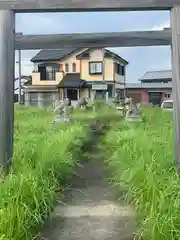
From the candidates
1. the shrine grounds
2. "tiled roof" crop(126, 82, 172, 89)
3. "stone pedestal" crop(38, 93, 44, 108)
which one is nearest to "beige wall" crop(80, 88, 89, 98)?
"tiled roof" crop(126, 82, 172, 89)

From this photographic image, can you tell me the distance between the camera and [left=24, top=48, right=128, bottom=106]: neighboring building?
1236 cm

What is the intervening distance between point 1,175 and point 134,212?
1.15 m

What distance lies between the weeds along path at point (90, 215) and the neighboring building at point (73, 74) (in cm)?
804

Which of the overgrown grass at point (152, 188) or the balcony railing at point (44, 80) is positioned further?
the balcony railing at point (44, 80)

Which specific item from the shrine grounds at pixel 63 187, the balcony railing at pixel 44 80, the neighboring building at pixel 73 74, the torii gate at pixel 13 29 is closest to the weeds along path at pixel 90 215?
the shrine grounds at pixel 63 187

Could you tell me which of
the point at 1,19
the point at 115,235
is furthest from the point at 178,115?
the point at 1,19

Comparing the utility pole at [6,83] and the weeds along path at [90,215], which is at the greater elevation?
the utility pole at [6,83]

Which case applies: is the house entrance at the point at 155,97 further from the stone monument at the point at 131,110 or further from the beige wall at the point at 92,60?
the stone monument at the point at 131,110

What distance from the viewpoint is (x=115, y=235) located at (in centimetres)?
265

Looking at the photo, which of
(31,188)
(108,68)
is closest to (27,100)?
(108,68)

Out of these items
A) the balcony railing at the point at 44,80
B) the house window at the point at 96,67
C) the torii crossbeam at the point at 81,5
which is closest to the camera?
the torii crossbeam at the point at 81,5

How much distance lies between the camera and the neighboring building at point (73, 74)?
40.5 ft

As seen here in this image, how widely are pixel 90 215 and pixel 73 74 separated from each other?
11332 mm

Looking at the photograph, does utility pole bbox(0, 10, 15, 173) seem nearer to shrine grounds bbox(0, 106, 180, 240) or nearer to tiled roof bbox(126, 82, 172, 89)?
shrine grounds bbox(0, 106, 180, 240)
